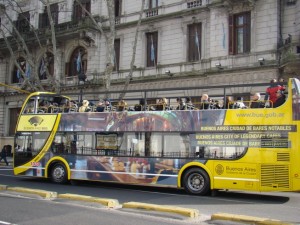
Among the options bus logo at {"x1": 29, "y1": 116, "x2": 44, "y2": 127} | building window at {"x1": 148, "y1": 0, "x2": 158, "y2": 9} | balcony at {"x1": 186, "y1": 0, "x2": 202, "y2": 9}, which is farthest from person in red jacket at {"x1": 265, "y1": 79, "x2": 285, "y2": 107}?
building window at {"x1": 148, "y1": 0, "x2": 158, "y2": 9}

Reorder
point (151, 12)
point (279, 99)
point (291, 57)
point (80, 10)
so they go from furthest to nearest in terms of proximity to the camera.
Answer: point (80, 10) → point (151, 12) → point (291, 57) → point (279, 99)

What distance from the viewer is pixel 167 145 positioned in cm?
1415

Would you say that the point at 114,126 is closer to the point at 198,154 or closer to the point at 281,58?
the point at 198,154

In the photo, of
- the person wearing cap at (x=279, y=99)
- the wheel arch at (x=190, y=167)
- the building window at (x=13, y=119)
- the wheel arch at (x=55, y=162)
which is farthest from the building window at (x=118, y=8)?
the person wearing cap at (x=279, y=99)

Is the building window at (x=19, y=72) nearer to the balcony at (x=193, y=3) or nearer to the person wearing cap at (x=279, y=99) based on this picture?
the balcony at (x=193, y=3)

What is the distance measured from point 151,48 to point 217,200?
63.6 ft

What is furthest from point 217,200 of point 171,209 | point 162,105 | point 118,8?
point 118,8

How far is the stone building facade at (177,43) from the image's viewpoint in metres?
23.9

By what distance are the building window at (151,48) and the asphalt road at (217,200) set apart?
50.9ft

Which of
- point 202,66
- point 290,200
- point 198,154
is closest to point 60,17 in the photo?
point 202,66

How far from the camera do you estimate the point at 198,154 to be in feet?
44.4

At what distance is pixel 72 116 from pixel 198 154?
5659 millimetres

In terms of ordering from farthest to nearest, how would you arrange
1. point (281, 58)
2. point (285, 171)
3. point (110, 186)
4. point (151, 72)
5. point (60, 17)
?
point (60, 17) < point (151, 72) < point (281, 58) < point (110, 186) < point (285, 171)

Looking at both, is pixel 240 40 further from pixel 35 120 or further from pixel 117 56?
pixel 35 120
